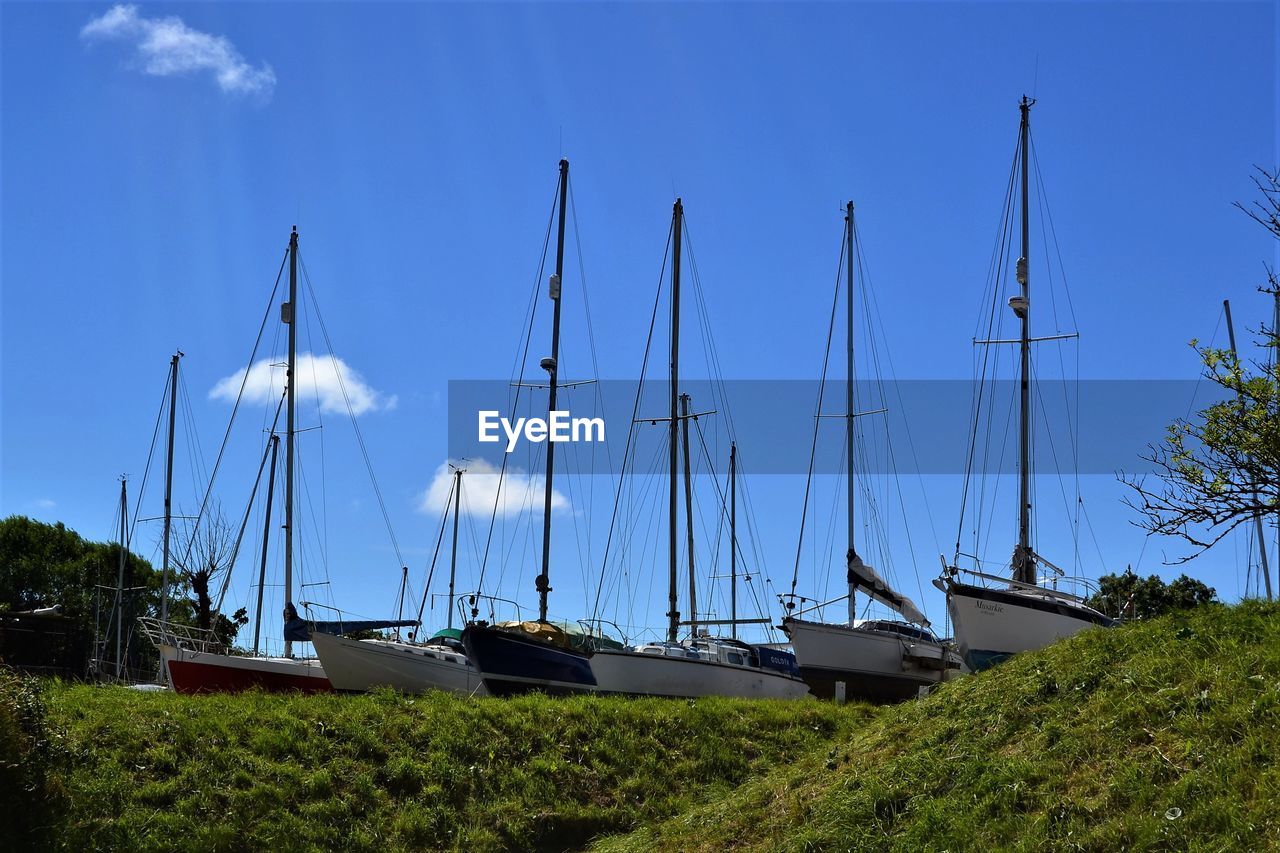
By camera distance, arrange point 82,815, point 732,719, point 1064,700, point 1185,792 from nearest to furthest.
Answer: point 1185,792 < point 1064,700 < point 82,815 < point 732,719

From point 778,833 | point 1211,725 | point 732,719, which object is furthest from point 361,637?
point 1211,725

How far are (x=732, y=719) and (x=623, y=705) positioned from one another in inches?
95.8

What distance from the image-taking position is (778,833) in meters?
17.6

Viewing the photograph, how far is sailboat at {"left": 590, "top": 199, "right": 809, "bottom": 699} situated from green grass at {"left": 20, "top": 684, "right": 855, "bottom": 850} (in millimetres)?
5680

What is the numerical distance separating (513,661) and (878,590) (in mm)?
13105

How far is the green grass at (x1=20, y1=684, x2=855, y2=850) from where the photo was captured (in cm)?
1884

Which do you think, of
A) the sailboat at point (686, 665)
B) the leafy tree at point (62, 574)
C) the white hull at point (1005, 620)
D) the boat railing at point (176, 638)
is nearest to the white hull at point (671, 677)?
the sailboat at point (686, 665)

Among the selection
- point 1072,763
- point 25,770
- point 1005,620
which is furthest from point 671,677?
point 1072,763

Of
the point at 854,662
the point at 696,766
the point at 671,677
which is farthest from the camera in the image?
the point at 854,662

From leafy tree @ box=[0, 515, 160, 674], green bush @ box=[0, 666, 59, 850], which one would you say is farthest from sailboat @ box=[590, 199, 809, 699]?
leafy tree @ box=[0, 515, 160, 674]

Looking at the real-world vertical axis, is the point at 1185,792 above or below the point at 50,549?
below

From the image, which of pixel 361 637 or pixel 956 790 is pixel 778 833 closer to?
pixel 956 790

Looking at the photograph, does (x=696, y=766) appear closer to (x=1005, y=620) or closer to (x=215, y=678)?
(x=1005, y=620)

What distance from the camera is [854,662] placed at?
35.5 metres
